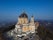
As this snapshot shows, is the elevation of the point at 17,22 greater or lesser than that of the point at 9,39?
greater

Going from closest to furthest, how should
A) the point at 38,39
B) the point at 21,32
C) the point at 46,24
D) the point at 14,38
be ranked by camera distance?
the point at 38,39 → the point at 14,38 → the point at 21,32 → the point at 46,24

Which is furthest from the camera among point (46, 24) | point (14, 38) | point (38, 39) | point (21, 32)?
point (46, 24)

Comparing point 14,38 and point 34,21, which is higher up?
point 34,21

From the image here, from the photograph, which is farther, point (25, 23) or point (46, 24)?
point (46, 24)

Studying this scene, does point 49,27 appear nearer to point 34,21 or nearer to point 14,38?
point 34,21

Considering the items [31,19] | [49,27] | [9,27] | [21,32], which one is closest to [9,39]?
[21,32]

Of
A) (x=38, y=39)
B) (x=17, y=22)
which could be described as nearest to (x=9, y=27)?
(x=17, y=22)

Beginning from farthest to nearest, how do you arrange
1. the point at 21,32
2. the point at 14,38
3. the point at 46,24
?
the point at 46,24 < the point at 21,32 < the point at 14,38

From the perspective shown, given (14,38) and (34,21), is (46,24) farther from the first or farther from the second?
(14,38)

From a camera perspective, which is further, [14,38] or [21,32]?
[21,32]
